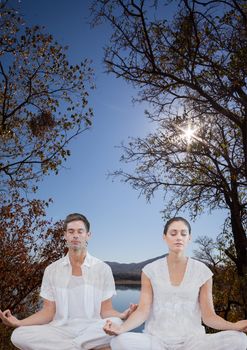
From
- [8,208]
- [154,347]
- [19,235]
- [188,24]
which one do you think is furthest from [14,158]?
[154,347]

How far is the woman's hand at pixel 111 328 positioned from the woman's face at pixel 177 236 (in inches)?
38.9

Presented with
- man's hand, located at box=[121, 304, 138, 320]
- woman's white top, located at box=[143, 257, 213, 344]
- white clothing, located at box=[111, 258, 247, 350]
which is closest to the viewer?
white clothing, located at box=[111, 258, 247, 350]

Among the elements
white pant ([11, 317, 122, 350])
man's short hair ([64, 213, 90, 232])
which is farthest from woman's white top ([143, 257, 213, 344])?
man's short hair ([64, 213, 90, 232])

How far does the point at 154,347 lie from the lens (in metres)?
4.69

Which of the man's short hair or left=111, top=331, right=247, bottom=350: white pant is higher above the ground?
the man's short hair

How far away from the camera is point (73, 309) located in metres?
5.28

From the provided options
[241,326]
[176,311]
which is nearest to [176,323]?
[176,311]

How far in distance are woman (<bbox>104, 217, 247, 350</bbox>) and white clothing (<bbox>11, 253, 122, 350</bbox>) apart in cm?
35

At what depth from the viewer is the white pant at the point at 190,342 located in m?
4.61

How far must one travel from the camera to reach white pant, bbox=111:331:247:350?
461 centimetres

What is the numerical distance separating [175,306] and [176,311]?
0.05 metres

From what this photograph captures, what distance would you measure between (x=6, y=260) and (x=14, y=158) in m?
3.50

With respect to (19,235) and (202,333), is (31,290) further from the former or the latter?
(202,333)

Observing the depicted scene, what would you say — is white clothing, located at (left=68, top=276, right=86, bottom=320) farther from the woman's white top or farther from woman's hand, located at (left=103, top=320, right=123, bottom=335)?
the woman's white top
